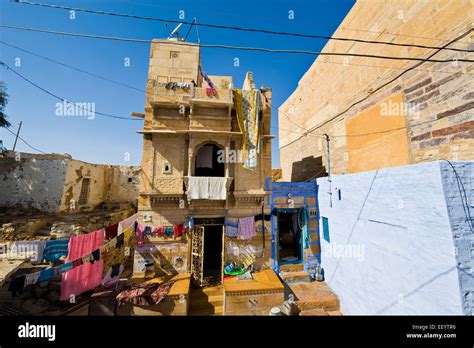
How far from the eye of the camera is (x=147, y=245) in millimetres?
8398

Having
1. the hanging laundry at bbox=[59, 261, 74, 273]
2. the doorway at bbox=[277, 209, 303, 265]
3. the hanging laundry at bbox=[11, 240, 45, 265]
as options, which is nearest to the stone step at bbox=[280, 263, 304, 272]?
the doorway at bbox=[277, 209, 303, 265]

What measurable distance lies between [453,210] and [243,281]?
23.9 ft

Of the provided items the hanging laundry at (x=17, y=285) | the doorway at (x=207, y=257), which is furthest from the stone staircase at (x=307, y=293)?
the hanging laundry at (x=17, y=285)

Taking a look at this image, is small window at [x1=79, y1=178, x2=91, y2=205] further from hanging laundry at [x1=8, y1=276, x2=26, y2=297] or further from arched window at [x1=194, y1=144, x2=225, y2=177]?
arched window at [x1=194, y1=144, x2=225, y2=177]

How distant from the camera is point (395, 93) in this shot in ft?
26.2

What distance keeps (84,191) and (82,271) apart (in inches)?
529

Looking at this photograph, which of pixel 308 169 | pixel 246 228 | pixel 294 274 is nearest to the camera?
pixel 246 228

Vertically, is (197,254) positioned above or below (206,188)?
below

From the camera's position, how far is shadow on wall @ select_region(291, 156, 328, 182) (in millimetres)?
13136

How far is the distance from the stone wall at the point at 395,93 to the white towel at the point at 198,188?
8250 millimetres

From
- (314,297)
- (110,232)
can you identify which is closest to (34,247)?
(110,232)

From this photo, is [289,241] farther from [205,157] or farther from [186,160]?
[186,160]

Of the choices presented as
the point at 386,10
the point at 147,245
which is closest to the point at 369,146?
the point at 386,10

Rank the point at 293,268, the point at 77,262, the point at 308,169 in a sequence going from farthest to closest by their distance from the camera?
the point at 308,169 → the point at 293,268 → the point at 77,262
